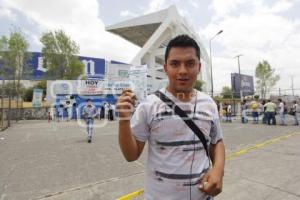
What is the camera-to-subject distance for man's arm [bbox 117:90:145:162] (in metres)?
1.30

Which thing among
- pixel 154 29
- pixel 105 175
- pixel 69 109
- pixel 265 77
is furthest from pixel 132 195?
pixel 154 29

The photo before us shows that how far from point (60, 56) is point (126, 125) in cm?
3735

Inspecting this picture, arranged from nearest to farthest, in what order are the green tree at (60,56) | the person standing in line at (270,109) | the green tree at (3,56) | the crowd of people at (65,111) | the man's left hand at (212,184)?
the man's left hand at (212,184) → the person standing in line at (270,109) → the green tree at (3,56) → the crowd of people at (65,111) → the green tree at (60,56)

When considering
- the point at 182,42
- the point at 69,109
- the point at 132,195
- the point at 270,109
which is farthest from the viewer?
the point at 69,109

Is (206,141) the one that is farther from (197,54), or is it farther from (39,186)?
(39,186)

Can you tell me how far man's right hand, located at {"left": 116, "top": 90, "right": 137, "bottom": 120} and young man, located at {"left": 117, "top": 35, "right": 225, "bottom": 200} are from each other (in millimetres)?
141

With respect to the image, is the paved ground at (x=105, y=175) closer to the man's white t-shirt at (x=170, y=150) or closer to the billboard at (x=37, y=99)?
the man's white t-shirt at (x=170, y=150)

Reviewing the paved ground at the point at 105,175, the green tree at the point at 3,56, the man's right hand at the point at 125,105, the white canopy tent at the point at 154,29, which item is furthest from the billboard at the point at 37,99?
the man's right hand at the point at 125,105

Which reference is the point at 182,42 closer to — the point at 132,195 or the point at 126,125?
the point at 126,125

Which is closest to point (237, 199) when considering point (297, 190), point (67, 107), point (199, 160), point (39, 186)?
point (297, 190)

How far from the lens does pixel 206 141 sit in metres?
1.55

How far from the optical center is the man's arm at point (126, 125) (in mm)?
1301

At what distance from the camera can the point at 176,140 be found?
148 cm

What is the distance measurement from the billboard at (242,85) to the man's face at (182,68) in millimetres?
29145
